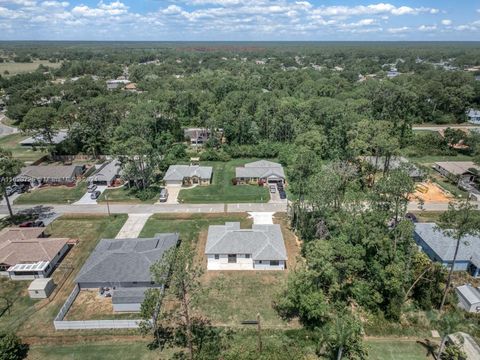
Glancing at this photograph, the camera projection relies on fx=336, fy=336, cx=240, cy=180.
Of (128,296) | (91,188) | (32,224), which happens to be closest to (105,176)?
(91,188)

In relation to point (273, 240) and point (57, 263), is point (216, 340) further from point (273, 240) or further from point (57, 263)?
point (57, 263)

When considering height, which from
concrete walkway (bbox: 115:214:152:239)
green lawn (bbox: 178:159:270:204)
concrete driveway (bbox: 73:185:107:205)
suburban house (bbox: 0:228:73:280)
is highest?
suburban house (bbox: 0:228:73:280)

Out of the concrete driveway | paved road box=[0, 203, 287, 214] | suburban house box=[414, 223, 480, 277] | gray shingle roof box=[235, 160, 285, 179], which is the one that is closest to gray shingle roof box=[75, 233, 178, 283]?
paved road box=[0, 203, 287, 214]

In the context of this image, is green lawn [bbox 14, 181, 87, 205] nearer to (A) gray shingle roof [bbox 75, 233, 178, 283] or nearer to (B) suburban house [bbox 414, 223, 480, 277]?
(A) gray shingle roof [bbox 75, 233, 178, 283]

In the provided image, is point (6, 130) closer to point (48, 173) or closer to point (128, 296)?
point (48, 173)

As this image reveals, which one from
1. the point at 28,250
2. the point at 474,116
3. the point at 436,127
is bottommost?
the point at 28,250

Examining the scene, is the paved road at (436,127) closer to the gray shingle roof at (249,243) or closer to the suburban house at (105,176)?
the gray shingle roof at (249,243)
